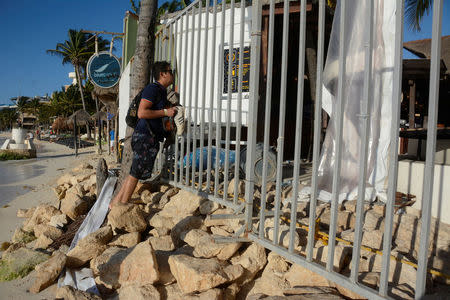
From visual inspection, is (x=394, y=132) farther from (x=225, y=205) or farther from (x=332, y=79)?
(x=332, y=79)

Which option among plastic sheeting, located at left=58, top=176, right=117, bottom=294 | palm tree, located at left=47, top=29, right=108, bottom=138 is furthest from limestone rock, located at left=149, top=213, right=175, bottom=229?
palm tree, located at left=47, top=29, right=108, bottom=138

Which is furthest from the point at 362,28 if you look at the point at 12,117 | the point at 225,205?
the point at 12,117

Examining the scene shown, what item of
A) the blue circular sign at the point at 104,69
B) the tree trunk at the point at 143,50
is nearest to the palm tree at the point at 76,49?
the blue circular sign at the point at 104,69

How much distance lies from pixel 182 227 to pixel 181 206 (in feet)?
1.24

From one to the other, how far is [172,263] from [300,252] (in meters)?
0.89

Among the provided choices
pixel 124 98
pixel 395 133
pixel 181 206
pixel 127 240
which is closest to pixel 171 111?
pixel 181 206

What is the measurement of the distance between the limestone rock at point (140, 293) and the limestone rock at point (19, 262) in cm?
117

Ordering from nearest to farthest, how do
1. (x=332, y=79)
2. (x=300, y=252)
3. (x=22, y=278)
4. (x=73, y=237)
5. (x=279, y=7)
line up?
(x=300, y=252)
(x=22, y=278)
(x=73, y=237)
(x=332, y=79)
(x=279, y=7)

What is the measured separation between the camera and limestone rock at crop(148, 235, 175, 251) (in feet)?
9.17

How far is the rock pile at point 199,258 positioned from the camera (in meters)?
2.10

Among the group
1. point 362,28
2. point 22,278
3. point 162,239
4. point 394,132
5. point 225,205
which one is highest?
point 362,28

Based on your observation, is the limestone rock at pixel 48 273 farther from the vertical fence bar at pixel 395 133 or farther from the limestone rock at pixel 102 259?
the vertical fence bar at pixel 395 133

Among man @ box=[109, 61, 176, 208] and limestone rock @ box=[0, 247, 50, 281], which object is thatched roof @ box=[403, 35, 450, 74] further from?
limestone rock @ box=[0, 247, 50, 281]

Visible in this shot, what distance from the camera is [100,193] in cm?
396
